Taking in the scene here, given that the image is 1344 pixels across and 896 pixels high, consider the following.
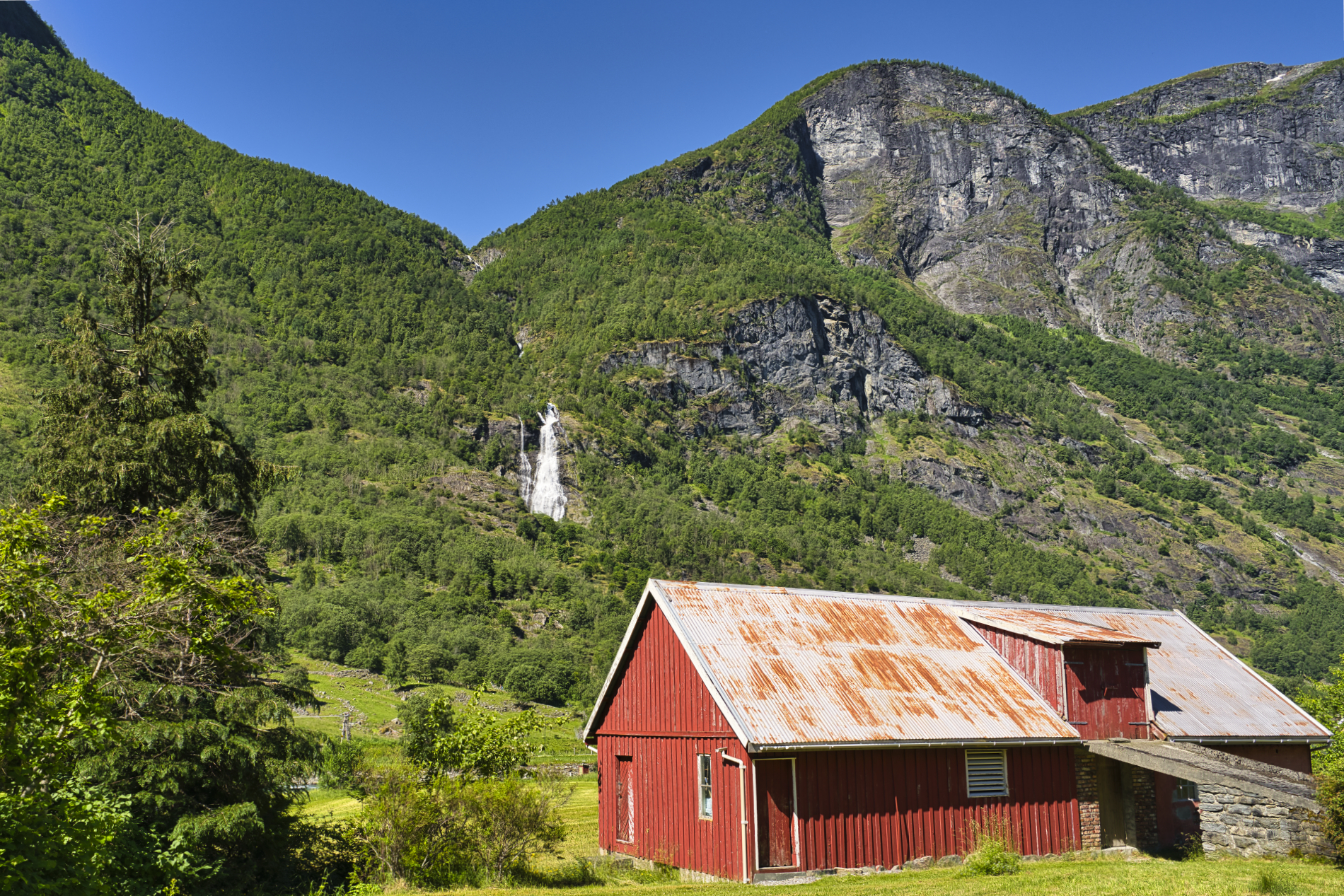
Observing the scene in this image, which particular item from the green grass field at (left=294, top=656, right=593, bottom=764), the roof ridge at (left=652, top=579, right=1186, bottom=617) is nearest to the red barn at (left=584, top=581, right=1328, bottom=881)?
the roof ridge at (left=652, top=579, right=1186, bottom=617)

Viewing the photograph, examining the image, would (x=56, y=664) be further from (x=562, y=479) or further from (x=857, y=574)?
(x=562, y=479)

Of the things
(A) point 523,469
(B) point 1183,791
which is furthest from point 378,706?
(A) point 523,469

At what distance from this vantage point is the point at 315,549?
5276 inches

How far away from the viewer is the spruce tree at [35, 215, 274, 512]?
19.5 meters

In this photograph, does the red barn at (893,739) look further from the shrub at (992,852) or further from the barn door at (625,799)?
the shrub at (992,852)

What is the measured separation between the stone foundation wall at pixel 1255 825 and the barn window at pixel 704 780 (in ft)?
37.7

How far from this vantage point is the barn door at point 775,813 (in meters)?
18.3

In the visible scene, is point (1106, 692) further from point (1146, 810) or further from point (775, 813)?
point (775, 813)

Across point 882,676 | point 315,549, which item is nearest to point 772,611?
point 882,676

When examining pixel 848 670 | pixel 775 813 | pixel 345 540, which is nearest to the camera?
pixel 775 813

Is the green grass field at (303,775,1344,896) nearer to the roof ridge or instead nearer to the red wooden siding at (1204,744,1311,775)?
the red wooden siding at (1204,744,1311,775)

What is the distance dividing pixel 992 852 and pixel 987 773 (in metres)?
2.46

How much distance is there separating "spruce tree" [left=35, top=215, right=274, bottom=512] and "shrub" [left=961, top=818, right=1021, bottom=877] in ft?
61.9

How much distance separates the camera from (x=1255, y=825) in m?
19.7
